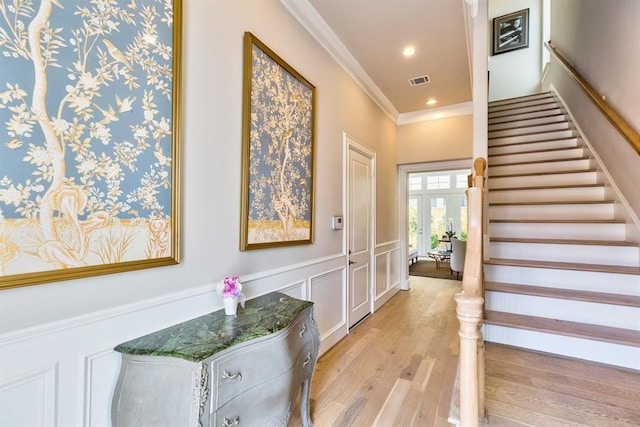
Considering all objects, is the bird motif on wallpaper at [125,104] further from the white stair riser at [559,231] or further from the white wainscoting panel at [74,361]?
the white stair riser at [559,231]

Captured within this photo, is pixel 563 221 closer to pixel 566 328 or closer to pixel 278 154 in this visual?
pixel 566 328

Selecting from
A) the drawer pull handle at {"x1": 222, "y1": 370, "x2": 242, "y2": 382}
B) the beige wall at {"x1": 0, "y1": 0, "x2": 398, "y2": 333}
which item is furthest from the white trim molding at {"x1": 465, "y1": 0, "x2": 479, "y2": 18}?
the drawer pull handle at {"x1": 222, "y1": 370, "x2": 242, "y2": 382}

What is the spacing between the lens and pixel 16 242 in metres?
0.93

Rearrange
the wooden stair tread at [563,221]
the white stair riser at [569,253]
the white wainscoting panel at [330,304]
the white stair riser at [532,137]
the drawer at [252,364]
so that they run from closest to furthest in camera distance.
Result: the drawer at [252,364] → the white stair riser at [569,253] → the wooden stair tread at [563,221] → the white wainscoting panel at [330,304] → the white stair riser at [532,137]

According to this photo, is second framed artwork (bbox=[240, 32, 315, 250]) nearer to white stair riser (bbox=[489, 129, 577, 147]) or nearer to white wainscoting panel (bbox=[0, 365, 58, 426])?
white wainscoting panel (bbox=[0, 365, 58, 426])

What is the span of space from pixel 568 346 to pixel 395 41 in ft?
9.61

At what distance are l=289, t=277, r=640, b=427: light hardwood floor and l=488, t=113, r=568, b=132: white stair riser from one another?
128 inches

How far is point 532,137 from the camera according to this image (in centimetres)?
386

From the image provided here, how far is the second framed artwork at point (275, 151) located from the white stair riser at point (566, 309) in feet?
5.48

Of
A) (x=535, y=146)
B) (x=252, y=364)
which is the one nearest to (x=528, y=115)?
(x=535, y=146)

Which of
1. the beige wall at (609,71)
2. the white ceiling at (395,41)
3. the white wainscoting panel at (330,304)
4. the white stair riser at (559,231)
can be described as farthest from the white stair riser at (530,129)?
the white wainscoting panel at (330,304)

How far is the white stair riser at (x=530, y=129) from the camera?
154 inches

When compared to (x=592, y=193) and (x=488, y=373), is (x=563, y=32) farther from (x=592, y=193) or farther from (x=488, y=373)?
(x=488, y=373)

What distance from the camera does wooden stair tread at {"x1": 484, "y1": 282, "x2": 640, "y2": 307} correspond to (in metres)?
1.97
